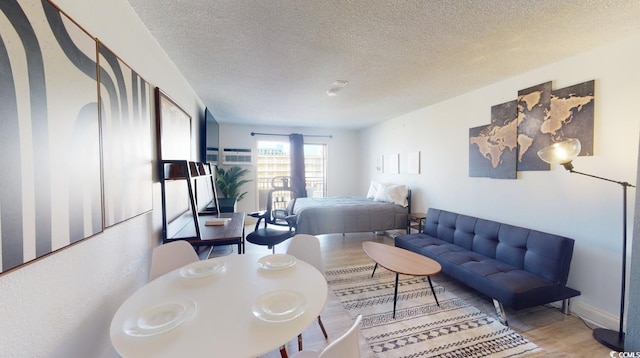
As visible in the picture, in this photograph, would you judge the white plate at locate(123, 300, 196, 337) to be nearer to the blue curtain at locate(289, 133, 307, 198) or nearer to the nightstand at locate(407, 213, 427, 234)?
the nightstand at locate(407, 213, 427, 234)

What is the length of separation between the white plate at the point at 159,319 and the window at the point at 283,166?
198 inches

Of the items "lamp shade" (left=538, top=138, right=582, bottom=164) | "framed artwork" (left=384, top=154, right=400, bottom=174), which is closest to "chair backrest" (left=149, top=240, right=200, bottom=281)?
"lamp shade" (left=538, top=138, right=582, bottom=164)

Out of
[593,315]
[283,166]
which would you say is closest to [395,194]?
[593,315]

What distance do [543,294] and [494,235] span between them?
2.53ft

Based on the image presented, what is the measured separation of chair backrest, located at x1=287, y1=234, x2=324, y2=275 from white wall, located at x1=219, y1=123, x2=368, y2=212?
4189 mm

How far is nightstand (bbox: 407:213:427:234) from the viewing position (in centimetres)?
388

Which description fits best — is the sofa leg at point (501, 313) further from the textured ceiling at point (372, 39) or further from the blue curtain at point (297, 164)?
the blue curtain at point (297, 164)

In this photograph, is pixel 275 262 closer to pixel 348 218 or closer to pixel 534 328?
pixel 534 328

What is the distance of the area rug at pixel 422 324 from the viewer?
5.82 ft

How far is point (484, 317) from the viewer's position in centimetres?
215

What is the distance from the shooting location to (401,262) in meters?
2.43

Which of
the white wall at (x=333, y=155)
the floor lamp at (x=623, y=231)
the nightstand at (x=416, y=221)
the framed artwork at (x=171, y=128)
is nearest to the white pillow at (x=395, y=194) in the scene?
the nightstand at (x=416, y=221)

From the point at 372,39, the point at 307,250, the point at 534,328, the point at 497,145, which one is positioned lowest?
the point at 534,328

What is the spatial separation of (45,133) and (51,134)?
0.09 ft
